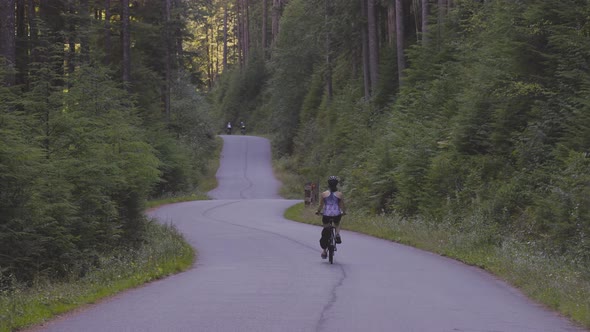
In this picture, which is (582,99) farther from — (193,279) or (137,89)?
(137,89)

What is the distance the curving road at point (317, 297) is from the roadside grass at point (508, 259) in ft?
0.90

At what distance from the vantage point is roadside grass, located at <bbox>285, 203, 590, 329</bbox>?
1001cm

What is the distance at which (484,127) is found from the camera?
21750mm

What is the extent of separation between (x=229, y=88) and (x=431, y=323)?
89992mm

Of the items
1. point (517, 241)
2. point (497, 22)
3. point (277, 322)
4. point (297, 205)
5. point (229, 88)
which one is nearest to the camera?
point (277, 322)

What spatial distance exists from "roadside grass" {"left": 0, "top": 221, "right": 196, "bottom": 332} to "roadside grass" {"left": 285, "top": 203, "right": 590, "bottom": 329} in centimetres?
641

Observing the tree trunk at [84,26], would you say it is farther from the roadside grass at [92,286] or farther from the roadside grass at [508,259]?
the roadside grass at [508,259]

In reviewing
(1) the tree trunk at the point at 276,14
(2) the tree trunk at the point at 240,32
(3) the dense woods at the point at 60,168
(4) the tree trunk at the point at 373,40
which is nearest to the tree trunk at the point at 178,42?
(4) the tree trunk at the point at 373,40

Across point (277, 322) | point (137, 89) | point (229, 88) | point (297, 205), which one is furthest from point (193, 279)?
point (229, 88)

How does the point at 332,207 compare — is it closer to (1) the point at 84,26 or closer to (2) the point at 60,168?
(2) the point at 60,168

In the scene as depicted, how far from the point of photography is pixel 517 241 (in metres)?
15.6

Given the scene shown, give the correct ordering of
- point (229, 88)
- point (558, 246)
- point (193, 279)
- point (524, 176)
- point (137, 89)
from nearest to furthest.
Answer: point (193, 279), point (558, 246), point (524, 176), point (137, 89), point (229, 88)

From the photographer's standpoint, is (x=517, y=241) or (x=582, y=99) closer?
(x=517, y=241)

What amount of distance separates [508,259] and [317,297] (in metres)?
5.23
